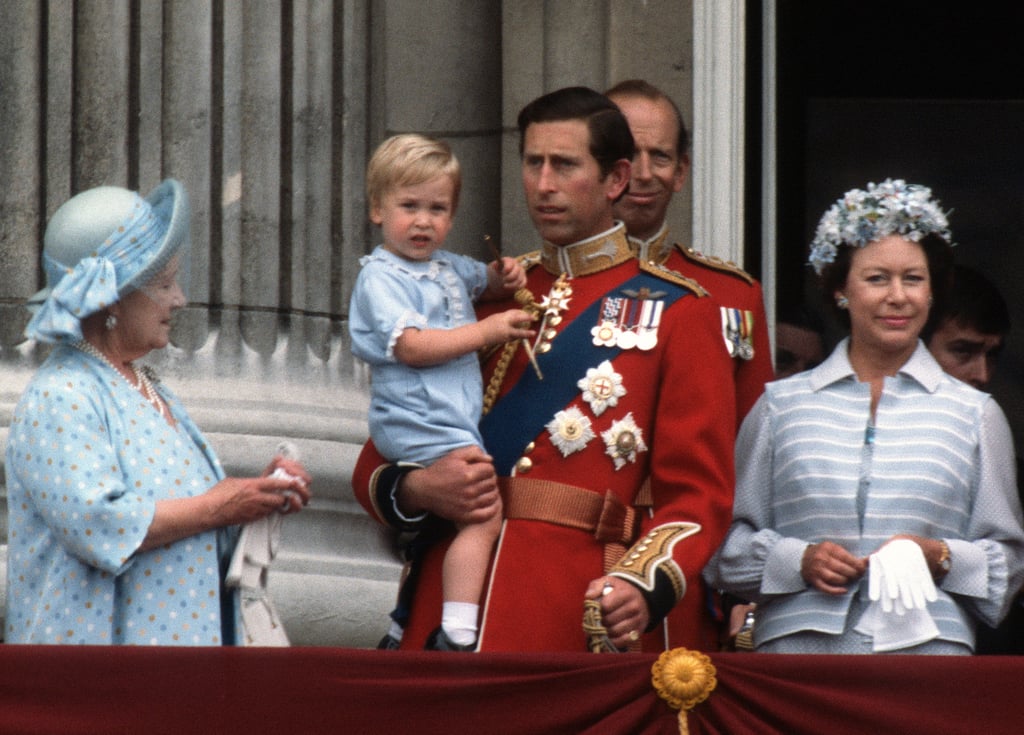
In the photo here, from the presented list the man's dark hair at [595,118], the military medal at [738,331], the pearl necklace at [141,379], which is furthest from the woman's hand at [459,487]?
the military medal at [738,331]

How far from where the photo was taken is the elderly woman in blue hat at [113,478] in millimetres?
4070

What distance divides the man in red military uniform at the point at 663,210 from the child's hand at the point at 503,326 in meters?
0.67

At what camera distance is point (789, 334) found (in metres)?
6.24

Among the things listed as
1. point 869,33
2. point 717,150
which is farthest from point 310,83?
point 869,33

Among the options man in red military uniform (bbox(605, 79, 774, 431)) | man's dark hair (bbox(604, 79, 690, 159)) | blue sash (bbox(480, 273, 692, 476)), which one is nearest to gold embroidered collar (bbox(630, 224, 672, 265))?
man in red military uniform (bbox(605, 79, 774, 431))

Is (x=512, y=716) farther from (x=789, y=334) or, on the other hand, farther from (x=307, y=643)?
(x=789, y=334)

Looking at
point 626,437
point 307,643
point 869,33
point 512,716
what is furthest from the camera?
point 869,33

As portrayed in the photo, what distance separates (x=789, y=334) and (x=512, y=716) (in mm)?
2367

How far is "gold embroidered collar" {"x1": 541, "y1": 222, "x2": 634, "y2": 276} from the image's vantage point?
4.66 m

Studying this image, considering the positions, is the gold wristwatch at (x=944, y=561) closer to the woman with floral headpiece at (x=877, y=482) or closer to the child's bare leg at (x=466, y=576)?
the woman with floral headpiece at (x=877, y=482)

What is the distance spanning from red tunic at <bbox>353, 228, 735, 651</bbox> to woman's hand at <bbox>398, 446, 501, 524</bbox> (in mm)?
74

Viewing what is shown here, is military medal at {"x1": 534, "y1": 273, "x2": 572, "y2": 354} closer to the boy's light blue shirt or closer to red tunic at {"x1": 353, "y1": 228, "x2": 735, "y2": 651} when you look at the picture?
red tunic at {"x1": 353, "y1": 228, "x2": 735, "y2": 651}

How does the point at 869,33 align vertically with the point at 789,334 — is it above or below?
above

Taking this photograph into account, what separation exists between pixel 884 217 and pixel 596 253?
535 millimetres
